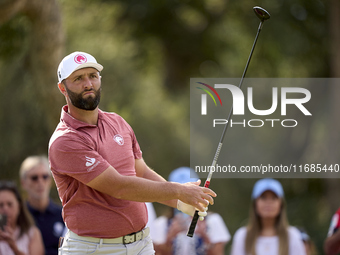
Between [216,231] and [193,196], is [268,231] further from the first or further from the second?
[193,196]

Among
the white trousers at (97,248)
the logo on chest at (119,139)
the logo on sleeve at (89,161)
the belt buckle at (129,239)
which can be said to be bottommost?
the white trousers at (97,248)

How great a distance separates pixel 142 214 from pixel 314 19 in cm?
879

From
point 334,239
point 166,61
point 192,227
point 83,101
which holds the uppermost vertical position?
point 166,61

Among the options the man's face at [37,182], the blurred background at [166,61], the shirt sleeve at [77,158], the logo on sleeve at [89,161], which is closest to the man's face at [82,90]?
the shirt sleeve at [77,158]

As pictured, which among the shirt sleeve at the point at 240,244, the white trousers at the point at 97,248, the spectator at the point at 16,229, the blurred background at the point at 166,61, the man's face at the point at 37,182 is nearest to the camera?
the white trousers at the point at 97,248

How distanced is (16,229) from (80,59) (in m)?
2.56

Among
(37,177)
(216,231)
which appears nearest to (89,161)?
(216,231)

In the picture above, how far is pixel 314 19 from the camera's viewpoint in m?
11.2

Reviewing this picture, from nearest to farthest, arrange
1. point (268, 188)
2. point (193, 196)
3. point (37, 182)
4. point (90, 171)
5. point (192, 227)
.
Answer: point (90, 171), point (193, 196), point (192, 227), point (268, 188), point (37, 182)

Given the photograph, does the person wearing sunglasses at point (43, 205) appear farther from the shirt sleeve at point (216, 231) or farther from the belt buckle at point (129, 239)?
the belt buckle at point (129, 239)

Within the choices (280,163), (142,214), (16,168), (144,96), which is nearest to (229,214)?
(280,163)

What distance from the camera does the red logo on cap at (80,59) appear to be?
328 centimetres

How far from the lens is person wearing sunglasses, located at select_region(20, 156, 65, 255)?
538 centimetres

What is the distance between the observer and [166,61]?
17750 mm
